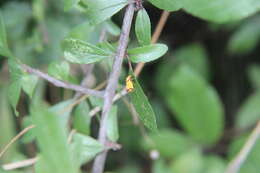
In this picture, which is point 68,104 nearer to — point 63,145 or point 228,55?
point 63,145

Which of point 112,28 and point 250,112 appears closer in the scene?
point 112,28

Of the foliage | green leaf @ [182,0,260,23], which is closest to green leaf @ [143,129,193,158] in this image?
the foliage

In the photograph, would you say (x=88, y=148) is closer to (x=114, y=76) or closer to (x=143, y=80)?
(x=114, y=76)

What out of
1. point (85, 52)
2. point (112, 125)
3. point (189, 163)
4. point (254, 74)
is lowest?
point (189, 163)

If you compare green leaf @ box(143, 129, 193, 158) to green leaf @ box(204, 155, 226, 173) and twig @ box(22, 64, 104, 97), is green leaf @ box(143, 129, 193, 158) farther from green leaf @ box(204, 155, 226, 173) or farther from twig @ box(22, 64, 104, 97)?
twig @ box(22, 64, 104, 97)

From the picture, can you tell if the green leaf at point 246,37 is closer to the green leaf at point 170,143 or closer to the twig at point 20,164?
the green leaf at point 170,143

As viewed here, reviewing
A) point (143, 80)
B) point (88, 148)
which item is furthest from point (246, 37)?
point (88, 148)
